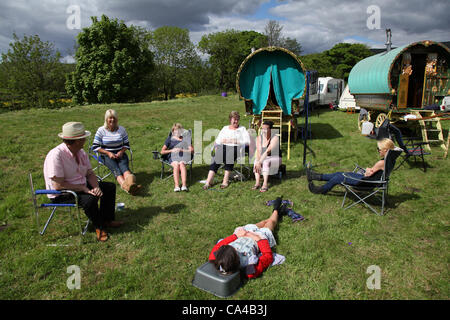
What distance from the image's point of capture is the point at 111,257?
3586 mm

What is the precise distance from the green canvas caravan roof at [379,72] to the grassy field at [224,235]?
4.33 m

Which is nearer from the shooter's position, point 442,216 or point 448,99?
point 442,216

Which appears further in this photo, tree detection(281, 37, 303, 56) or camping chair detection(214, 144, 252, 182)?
tree detection(281, 37, 303, 56)

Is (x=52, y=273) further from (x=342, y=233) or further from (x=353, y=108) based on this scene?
(x=353, y=108)

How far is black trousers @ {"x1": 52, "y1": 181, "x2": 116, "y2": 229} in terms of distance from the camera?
12.5 ft

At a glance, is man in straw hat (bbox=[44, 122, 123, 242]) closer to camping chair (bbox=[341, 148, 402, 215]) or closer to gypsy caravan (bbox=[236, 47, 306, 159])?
camping chair (bbox=[341, 148, 402, 215])

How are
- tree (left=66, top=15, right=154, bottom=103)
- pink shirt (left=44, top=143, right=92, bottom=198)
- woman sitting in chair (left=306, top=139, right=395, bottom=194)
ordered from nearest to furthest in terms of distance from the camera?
pink shirt (left=44, top=143, right=92, bottom=198), woman sitting in chair (left=306, top=139, right=395, bottom=194), tree (left=66, top=15, right=154, bottom=103)

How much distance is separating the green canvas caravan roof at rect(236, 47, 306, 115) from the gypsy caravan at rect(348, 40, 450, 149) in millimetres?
3313

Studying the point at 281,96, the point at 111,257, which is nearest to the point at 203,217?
the point at 111,257

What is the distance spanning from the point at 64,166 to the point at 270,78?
7.08m

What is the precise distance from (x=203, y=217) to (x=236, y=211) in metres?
0.59
